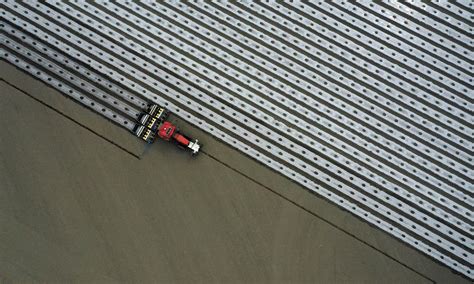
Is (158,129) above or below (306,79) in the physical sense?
below

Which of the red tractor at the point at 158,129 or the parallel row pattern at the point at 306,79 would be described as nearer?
the red tractor at the point at 158,129

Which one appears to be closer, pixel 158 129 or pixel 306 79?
pixel 158 129

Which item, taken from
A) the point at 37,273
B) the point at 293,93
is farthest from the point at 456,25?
the point at 37,273

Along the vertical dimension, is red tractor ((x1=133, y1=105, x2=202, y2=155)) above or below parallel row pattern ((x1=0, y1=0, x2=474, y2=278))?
below

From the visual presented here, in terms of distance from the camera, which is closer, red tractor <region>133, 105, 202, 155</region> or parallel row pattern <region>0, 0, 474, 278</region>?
red tractor <region>133, 105, 202, 155</region>

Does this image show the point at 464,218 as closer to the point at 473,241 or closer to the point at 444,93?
the point at 473,241
